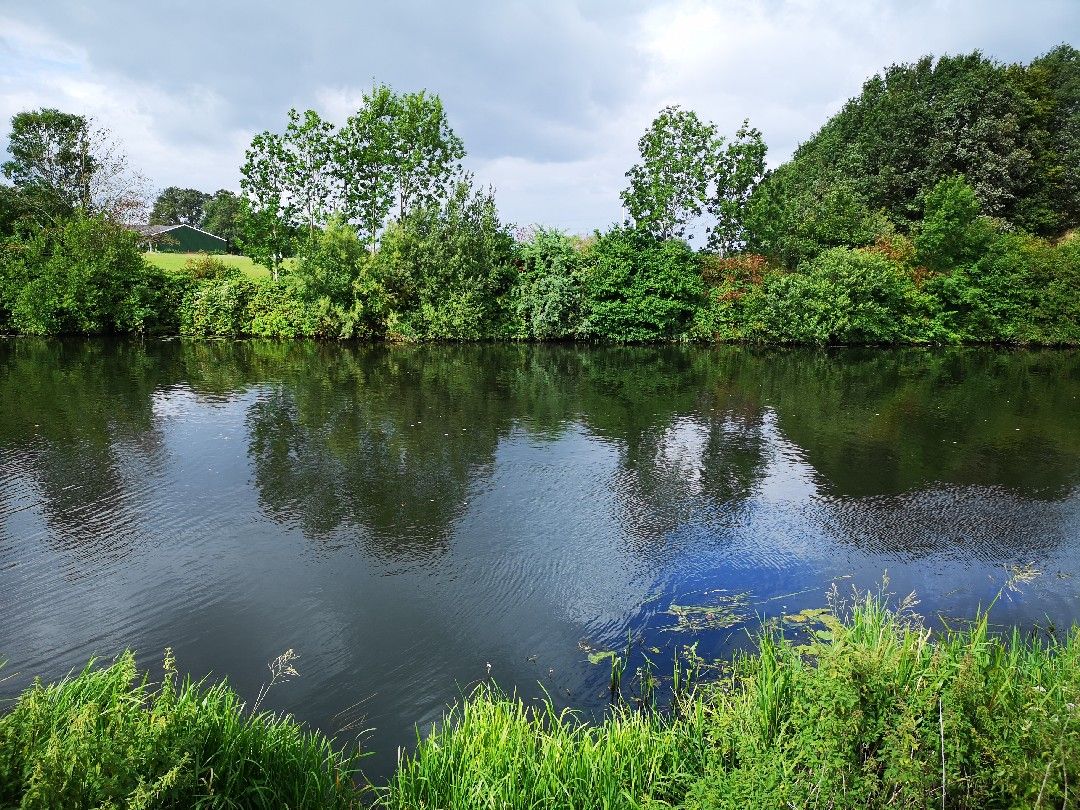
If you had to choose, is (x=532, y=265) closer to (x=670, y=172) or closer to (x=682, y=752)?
(x=670, y=172)

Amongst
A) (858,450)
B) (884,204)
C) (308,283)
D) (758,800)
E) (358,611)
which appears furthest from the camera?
(884,204)

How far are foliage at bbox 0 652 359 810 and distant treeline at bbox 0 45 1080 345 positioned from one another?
26.6 metres

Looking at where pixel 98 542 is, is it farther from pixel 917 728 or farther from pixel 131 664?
pixel 917 728

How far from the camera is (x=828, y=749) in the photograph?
3324 millimetres

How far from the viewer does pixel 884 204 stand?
4209 cm

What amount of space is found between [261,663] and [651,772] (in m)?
3.68

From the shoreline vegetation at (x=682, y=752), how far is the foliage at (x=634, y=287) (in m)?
27.0

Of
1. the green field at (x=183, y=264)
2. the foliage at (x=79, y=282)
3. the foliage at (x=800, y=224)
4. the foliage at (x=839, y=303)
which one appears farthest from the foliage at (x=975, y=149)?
the foliage at (x=79, y=282)

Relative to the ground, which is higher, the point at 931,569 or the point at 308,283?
the point at 308,283

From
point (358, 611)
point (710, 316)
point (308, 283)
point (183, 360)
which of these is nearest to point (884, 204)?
point (710, 316)

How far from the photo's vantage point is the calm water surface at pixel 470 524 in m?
6.18

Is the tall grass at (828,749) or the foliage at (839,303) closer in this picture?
the tall grass at (828,749)

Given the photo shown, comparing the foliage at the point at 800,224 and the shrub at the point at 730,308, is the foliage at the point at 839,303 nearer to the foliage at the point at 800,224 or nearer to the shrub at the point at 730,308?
the shrub at the point at 730,308

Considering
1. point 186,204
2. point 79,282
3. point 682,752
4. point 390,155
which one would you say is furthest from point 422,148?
point 186,204
